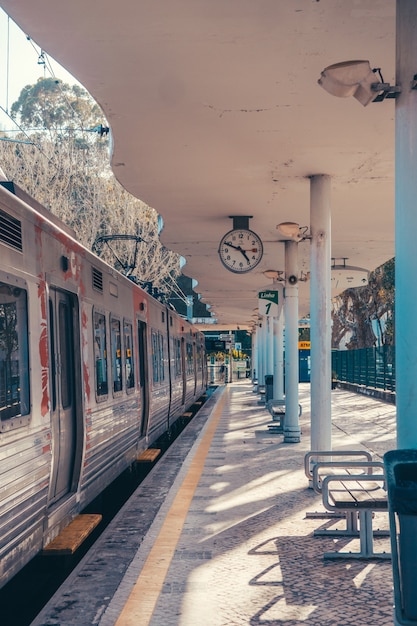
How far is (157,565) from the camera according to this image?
6.13 meters

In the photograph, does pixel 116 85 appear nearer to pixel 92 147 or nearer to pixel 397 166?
pixel 397 166

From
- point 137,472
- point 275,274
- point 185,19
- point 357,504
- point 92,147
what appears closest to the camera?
point 185,19

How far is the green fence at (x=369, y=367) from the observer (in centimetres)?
2773

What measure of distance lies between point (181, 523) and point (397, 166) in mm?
4242

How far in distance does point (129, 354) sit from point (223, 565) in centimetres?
476

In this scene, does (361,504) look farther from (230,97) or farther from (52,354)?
(230,97)

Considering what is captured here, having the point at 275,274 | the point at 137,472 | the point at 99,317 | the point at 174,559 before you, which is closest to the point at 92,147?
the point at 275,274

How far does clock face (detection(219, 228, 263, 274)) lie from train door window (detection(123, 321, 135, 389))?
181 cm

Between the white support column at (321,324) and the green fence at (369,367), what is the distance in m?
17.9

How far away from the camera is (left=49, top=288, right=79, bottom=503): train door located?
6289 millimetres

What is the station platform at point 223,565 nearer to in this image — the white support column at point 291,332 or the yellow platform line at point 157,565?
the yellow platform line at point 157,565

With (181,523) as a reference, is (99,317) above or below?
above

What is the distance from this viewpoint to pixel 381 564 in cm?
611

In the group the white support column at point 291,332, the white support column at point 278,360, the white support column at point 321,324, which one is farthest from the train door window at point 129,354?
the white support column at point 278,360
